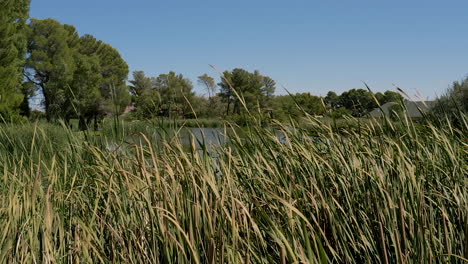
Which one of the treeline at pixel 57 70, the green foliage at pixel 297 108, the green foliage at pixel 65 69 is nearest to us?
the green foliage at pixel 297 108

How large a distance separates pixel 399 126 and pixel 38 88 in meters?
39.1

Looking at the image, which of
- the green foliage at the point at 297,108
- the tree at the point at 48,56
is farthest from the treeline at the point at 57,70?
the green foliage at the point at 297,108

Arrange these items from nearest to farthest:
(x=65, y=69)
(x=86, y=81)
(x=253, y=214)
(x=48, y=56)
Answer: (x=253, y=214) → (x=65, y=69) → (x=86, y=81) → (x=48, y=56)

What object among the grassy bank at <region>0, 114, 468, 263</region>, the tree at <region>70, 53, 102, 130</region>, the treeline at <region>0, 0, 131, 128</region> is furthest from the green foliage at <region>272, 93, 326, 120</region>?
the tree at <region>70, 53, 102, 130</region>

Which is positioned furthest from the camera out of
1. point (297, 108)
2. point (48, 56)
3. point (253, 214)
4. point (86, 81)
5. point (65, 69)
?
point (48, 56)

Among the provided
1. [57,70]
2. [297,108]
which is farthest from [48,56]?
[297,108]

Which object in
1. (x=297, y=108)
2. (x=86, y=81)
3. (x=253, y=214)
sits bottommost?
(x=253, y=214)

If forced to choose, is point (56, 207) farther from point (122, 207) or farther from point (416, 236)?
point (416, 236)

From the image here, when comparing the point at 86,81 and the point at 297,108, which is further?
the point at 86,81

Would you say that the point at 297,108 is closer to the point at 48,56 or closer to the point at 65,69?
the point at 65,69

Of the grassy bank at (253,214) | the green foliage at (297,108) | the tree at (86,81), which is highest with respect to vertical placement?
the tree at (86,81)

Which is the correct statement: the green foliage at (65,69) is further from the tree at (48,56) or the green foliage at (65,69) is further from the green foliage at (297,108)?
the green foliage at (297,108)

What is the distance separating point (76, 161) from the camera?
8.56 ft

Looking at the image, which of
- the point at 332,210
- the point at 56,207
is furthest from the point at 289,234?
the point at 56,207
